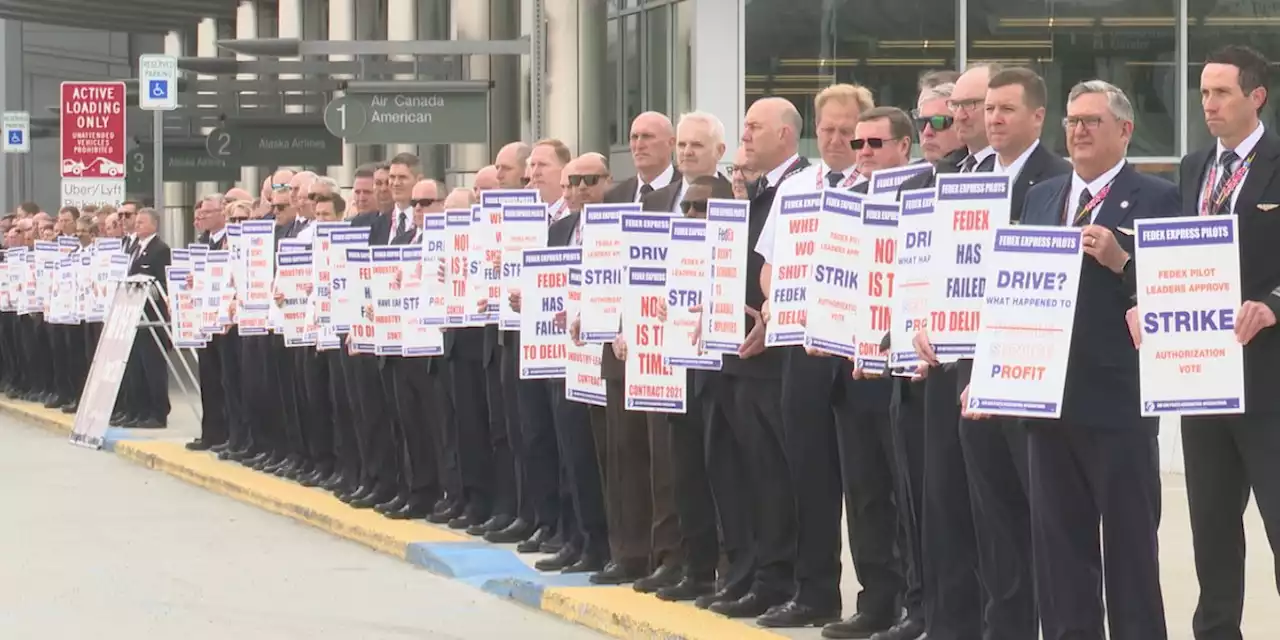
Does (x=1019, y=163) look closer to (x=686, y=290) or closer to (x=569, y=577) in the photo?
(x=686, y=290)

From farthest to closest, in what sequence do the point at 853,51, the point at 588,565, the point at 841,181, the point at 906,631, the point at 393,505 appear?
1. the point at 853,51
2. the point at 393,505
3. the point at 588,565
4. the point at 841,181
5. the point at 906,631

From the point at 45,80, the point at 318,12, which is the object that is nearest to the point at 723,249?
the point at 318,12

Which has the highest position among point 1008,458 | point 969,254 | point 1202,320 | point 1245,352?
point 969,254

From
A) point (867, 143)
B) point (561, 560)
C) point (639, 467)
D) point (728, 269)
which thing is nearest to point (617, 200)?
point (639, 467)

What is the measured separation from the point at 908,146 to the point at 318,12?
130 ft

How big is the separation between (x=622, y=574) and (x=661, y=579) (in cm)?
56

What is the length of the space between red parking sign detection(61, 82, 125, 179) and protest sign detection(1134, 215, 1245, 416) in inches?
885

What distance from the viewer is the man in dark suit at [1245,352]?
27.3ft

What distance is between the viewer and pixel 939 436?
9.26 metres

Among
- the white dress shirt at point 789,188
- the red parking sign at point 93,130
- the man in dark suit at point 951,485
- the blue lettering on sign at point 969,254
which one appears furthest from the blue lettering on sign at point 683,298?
the red parking sign at point 93,130

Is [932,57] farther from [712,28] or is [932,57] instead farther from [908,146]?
[908,146]

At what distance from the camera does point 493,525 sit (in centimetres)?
1507

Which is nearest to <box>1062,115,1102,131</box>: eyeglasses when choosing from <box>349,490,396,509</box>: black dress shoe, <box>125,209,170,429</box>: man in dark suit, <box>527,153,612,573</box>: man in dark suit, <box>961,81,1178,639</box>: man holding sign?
<box>961,81,1178,639</box>: man holding sign

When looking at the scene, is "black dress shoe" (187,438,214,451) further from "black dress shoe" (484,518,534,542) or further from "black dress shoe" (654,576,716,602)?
"black dress shoe" (654,576,716,602)
